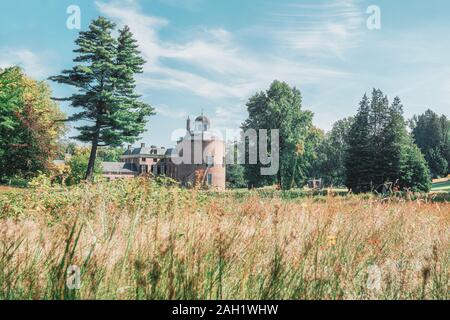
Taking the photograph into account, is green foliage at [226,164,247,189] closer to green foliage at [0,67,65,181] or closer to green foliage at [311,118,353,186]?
green foliage at [311,118,353,186]

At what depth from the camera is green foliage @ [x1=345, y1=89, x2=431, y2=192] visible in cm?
4028

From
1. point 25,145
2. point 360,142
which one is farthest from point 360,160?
point 25,145

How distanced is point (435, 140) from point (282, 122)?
139ft

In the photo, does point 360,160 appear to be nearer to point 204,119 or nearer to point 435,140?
point 204,119

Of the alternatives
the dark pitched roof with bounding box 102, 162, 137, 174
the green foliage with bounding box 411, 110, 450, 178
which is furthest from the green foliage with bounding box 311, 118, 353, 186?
the dark pitched roof with bounding box 102, 162, 137, 174

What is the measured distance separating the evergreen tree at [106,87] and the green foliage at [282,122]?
14.3 metres

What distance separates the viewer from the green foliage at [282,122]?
40969 mm

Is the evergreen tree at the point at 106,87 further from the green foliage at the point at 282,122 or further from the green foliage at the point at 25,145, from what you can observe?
the green foliage at the point at 282,122

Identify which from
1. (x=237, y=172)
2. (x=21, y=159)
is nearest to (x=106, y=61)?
(x=21, y=159)

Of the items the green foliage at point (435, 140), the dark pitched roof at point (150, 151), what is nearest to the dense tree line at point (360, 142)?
the green foliage at point (435, 140)

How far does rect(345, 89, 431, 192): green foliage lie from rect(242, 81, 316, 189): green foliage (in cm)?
510

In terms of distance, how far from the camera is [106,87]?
3244 cm
